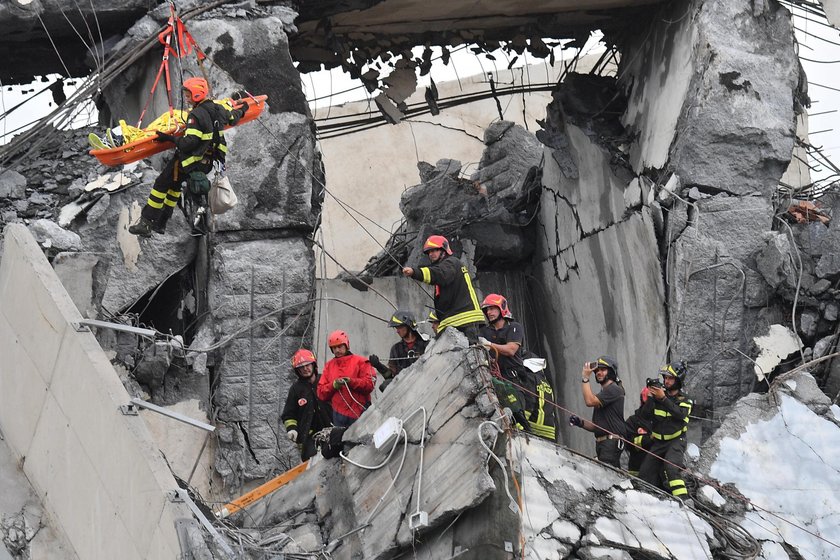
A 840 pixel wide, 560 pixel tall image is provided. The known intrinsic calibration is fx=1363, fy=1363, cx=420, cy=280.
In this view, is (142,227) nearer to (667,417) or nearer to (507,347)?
(507,347)

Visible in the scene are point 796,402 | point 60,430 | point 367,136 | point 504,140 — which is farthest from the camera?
point 367,136

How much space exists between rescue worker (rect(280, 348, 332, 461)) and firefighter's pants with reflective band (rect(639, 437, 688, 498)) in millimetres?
2222

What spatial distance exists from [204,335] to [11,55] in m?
2.96

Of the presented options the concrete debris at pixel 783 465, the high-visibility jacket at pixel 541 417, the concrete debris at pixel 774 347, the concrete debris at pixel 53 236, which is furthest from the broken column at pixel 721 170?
the concrete debris at pixel 53 236

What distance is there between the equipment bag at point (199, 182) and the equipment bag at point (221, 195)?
351 mm

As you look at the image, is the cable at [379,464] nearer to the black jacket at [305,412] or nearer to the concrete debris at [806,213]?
the black jacket at [305,412]

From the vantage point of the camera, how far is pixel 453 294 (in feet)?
32.2

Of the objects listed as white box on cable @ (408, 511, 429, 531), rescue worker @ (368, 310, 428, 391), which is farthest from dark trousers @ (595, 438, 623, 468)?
white box on cable @ (408, 511, 429, 531)

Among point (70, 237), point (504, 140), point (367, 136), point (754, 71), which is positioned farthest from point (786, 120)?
point (367, 136)

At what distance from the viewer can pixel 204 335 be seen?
11.0m

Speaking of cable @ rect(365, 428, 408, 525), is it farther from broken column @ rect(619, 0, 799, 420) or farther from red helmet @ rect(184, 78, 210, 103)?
broken column @ rect(619, 0, 799, 420)

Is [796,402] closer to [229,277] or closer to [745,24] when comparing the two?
[745,24]

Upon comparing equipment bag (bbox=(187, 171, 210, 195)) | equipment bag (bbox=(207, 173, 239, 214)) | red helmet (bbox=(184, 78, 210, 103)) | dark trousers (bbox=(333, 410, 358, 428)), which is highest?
red helmet (bbox=(184, 78, 210, 103))

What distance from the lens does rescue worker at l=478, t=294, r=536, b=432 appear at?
879 centimetres
